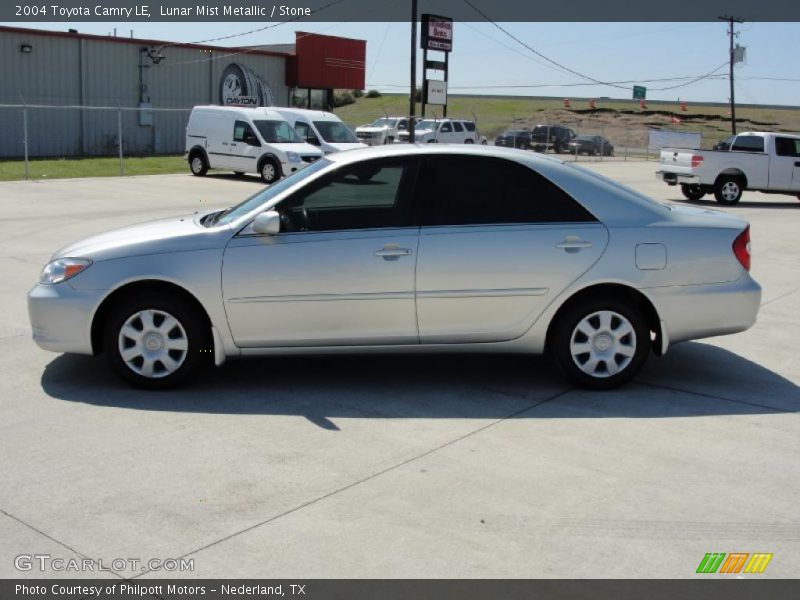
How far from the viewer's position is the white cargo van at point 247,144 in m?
24.8

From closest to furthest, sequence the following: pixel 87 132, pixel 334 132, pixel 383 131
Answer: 1. pixel 334 132
2. pixel 87 132
3. pixel 383 131

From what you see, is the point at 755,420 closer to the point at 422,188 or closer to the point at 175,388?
the point at 422,188

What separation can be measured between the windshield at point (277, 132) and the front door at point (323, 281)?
19593 millimetres

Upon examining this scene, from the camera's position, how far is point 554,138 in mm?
51438

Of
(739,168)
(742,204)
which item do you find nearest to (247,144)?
(739,168)

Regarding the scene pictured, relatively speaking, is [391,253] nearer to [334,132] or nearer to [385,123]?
[334,132]

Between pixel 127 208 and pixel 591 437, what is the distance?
45.9 ft

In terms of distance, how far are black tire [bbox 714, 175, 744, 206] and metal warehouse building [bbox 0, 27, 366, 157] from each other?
61.6ft

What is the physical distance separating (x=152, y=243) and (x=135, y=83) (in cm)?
3663

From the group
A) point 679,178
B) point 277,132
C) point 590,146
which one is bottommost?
point 679,178

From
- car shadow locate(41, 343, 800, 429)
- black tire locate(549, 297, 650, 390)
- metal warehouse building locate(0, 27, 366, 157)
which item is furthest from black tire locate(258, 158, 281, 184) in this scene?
black tire locate(549, 297, 650, 390)

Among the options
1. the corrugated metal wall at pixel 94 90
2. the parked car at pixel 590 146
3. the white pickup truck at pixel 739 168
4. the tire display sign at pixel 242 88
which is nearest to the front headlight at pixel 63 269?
the white pickup truck at pixel 739 168

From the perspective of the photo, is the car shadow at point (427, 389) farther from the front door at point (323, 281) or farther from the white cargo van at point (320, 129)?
the white cargo van at point (320, 129)

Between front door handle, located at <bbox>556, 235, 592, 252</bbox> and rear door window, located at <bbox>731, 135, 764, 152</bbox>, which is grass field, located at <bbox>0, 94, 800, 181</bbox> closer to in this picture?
rear door window, located at <bbox>731, 135, 764, 152</bbox>
